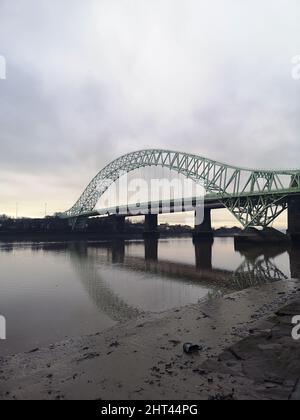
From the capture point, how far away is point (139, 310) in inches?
510

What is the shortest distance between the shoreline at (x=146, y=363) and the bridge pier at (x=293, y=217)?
1887 inches

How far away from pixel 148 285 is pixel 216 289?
4121mm

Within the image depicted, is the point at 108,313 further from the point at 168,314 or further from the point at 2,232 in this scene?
the point at 2,232

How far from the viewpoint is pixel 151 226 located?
10325 cm

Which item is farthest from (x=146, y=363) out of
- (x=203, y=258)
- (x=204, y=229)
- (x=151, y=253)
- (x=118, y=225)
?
(x=118, y=225)

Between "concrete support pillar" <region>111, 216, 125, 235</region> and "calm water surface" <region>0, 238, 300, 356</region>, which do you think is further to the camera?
"concrete support pillar" <region>111, 216, 125, 235</region>

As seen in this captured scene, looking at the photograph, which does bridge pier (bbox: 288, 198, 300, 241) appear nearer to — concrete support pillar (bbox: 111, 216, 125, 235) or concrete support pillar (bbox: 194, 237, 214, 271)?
concrete support pillar (bbox: 194, 237, 214, 271)

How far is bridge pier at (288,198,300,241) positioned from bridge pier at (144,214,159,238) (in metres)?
50.6

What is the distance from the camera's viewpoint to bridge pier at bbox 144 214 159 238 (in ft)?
335

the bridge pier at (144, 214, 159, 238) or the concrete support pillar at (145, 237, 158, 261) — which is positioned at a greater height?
the bridge pier at (144, 214, 159, 238)

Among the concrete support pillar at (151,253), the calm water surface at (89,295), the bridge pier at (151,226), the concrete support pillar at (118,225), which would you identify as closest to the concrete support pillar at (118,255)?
the concrete support pillar at (151,253)

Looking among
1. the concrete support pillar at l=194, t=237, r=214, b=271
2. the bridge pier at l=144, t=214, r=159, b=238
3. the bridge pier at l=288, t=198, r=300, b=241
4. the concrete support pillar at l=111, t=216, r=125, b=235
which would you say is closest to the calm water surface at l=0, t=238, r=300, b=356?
the concrete support pillar at l=194, t=237, r=214, b=271

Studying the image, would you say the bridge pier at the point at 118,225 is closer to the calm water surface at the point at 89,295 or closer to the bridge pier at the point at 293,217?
the bridge pier at the point at 293,217

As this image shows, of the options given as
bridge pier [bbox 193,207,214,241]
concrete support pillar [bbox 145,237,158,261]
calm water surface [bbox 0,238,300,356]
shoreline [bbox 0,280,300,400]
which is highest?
bridge pier [bbox 193,207,214,241]
